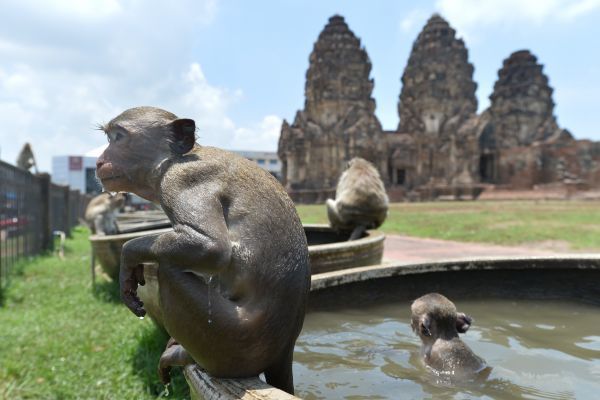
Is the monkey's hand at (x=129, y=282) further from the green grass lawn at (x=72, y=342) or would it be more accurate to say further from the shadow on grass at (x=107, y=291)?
the shadow on grass at (x=107, y=291)

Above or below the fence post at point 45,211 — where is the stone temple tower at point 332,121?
above

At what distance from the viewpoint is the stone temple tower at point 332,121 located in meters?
41.9

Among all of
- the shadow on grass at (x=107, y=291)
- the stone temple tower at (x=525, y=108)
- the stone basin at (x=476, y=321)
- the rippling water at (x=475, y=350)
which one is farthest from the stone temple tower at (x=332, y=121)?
the rippling water at (x=475, y=350)

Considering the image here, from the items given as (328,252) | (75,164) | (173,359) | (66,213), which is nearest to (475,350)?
(328,252)

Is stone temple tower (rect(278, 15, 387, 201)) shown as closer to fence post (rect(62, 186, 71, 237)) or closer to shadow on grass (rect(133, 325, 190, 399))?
fence post (rect(62, 186, 71, 237))

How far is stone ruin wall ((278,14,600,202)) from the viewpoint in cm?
4181

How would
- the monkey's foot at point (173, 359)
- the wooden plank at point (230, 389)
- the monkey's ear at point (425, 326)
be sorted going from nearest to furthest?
the wooden plank at point (230, 389)
the monkey's foot at point (173, 359)
the monkey's ear at point (425, 326)

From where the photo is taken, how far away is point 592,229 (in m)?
13.3

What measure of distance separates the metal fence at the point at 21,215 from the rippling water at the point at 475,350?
→ 476 centimetres

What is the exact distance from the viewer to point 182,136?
5.84ft

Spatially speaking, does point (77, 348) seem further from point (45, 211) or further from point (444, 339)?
point (45, 211)

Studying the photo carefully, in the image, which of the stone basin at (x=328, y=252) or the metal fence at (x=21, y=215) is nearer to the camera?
the stone basin at (x=328, y=252)

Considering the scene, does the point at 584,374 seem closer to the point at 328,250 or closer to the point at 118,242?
the point at 328,250

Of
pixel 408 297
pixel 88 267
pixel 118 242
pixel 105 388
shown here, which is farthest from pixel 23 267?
pixel 408 297
